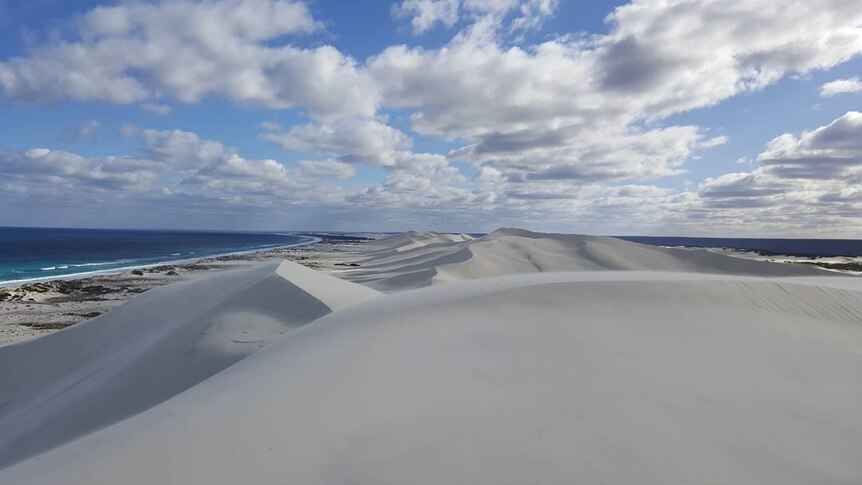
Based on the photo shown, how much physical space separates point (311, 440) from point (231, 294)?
8.28 meters

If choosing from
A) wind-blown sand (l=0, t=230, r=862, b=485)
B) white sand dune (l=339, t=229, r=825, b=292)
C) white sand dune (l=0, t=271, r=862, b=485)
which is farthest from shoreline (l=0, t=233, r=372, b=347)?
white sand dune (l=0, t=271, r=862, b=485)

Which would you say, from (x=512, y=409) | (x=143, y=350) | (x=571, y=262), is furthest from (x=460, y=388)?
(x=571, y=262)

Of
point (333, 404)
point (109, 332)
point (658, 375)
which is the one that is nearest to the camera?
point (333, 404)

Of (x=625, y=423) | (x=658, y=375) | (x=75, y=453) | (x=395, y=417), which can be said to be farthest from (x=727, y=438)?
(x=75, y=453)

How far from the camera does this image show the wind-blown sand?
4309 mm

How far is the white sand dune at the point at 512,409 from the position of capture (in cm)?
422

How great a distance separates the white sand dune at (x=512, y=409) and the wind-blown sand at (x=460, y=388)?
23 mm

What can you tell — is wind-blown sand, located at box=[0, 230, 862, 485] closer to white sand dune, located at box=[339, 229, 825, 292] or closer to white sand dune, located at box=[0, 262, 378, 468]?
white sand dune, located at box=[0, 262, 378, 468]

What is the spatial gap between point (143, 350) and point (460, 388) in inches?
273

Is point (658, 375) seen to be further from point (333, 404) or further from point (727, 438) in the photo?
point (333, 404)

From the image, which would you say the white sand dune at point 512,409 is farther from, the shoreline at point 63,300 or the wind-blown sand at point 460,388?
the shoreline at point 63,300

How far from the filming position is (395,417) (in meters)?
5.04

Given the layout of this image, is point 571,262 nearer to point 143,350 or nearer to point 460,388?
point 143,350

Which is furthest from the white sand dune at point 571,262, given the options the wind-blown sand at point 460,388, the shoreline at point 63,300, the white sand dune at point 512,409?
the white sand dune at point 512,409
